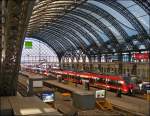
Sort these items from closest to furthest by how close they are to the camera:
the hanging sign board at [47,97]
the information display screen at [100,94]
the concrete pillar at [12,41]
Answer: the concrete pillar at [12,41] → the hanging sign board at [47,97] → the information display screen at [100,94]

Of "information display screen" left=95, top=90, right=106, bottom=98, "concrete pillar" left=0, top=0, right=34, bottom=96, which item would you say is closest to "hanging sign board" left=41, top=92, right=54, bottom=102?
"concrete pillar" left=0, top=0, right=34, bottom=96

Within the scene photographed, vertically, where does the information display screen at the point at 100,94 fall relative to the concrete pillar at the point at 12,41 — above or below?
below

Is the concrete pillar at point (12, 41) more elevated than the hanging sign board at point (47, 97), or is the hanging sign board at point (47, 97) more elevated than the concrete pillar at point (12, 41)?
the concrete pillar at point (12, 41)

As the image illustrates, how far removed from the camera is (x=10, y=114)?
2338 centimetres

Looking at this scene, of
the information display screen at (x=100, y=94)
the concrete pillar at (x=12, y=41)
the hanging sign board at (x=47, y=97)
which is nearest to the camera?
the concrete pillar at (x=12, y=41)

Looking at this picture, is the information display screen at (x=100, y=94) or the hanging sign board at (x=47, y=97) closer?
the hanging sign board at (x=47, y=97)

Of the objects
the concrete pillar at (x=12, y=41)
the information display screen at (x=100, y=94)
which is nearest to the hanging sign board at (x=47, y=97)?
the concrete pillar at (x=12, y=41)

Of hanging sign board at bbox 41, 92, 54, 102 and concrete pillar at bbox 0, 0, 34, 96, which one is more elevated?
concrete pillar at bbox 0, 0, 34, 96

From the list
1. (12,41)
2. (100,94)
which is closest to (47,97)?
(100,94)

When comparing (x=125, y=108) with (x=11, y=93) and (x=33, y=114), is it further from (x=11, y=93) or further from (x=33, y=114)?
(x=33, y=114)

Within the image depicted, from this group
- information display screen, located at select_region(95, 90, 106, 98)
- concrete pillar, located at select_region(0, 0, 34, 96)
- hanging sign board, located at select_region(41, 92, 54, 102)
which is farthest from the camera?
information display screen, located at select_region(95, 90, 106, 98)

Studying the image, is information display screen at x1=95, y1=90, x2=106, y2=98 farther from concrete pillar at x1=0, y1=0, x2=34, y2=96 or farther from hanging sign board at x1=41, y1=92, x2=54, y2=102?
Result: concrete pillar at x1=0, y1=0, x2=34, y2=96

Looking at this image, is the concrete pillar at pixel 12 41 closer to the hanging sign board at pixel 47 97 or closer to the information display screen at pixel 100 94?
the hanging sign board at pixel 47 97

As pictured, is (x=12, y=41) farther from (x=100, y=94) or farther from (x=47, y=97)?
(x=100, y=94)
